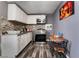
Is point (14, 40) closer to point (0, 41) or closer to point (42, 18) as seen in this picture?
point (0, 41)

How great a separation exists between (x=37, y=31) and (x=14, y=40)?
4.33 meters

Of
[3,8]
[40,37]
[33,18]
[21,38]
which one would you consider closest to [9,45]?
[21,38]

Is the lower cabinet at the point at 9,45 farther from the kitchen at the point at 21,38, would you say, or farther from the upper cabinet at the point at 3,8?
the upper cabinet at the point at 3,8

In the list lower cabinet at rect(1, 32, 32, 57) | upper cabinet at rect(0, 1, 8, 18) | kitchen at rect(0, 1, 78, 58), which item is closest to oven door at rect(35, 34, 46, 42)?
kitchen at rect(0, 1, 78, 58)

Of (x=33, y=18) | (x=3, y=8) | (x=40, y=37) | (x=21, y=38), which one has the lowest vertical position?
(x=40, y=37)

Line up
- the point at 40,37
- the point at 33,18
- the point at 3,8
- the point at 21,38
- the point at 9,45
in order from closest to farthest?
the point at 9,45 < the point at 21,38 < the point at 3,8 < the point at 40,37 < the point at 33,18

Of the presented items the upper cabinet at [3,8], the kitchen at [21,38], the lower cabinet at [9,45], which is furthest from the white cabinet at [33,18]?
the lower cabinet at [9,45]

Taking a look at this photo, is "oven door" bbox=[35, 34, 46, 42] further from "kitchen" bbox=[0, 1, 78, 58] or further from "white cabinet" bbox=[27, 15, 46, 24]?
"white cabinet" bbox=[27, 15, 46, 24]

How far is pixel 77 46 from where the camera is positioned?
117 inches

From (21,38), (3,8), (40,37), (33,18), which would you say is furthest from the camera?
(33,18)

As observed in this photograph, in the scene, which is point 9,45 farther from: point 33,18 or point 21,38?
point 33,18

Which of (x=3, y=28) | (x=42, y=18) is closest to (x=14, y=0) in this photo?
(x=3, y=28)

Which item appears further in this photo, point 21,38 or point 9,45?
point 21,38

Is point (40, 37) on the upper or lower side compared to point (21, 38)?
lower
